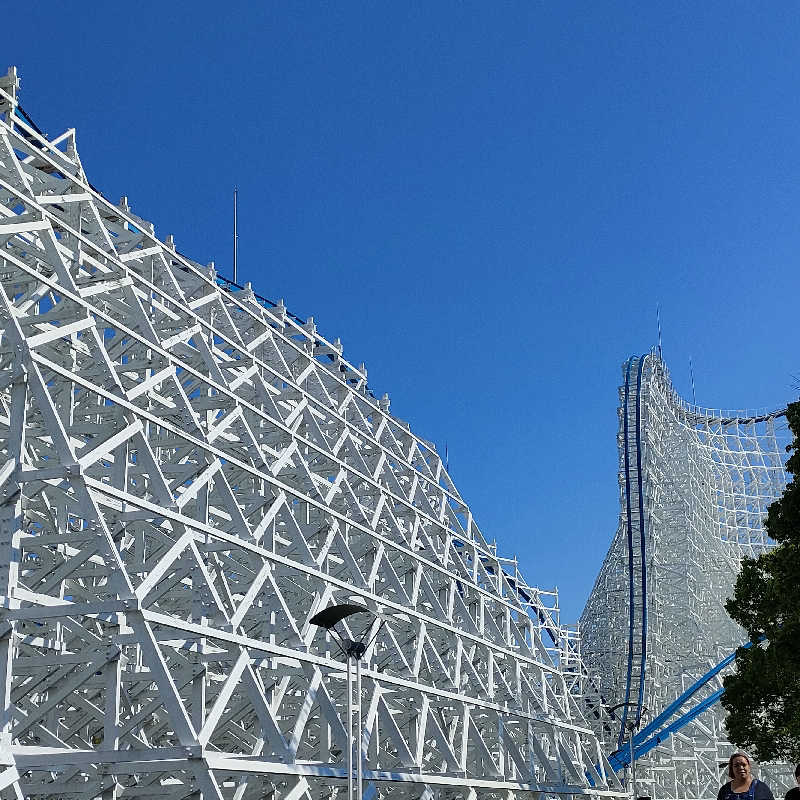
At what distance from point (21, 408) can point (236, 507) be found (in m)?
5.39

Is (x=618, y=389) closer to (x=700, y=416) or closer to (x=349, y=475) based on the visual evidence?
(x=700, y=416)

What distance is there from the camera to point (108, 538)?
14.2 m

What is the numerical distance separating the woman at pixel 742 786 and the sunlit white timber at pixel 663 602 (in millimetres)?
32260

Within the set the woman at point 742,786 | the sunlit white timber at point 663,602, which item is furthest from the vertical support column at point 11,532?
the sunlit white timber at point 663,602

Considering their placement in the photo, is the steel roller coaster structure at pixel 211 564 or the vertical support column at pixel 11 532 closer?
the vertical support column at pixel 11 532

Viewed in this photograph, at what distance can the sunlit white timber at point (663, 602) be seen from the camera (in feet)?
151

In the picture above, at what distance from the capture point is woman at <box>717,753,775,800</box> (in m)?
9.64

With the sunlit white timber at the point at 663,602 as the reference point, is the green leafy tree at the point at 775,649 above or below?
below

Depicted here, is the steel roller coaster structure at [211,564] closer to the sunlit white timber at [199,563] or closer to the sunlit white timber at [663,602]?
the sunlit white timber at [199,563]

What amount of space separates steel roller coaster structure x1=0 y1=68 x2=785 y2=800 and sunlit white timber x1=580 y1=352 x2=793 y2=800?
3767 millimetres

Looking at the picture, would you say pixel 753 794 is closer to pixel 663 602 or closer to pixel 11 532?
pixel 11 532

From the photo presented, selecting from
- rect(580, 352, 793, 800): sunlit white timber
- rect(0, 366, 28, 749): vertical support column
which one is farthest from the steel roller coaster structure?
rect(580, 352, 793, 800): sunlit white timber

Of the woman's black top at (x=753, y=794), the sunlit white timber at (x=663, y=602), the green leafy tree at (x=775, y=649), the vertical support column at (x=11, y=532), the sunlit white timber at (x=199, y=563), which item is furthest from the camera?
the sunlit white timber at (x=663, y=602)

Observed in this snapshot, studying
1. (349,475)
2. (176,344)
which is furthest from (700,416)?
(176,344)
